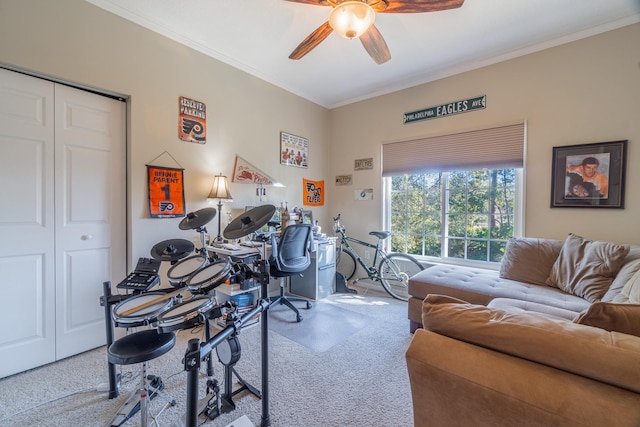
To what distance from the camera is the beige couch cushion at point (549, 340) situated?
2.28 ft

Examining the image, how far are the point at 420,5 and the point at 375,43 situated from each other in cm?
46

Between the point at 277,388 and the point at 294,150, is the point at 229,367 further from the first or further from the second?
the point at 294,150

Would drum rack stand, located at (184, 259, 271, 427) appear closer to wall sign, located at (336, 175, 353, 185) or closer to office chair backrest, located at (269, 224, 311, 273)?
office chair backrest, located at (269, 224, 311, 273)

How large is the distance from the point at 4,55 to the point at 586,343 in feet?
11.0

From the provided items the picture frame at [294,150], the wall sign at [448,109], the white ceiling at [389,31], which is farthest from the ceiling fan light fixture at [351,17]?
the picture frame at [294,150]

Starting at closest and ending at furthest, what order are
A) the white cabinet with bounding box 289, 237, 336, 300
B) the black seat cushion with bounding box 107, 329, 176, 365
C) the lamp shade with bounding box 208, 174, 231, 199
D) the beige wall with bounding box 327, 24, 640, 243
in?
the black seat cushion with bounding box 107, 329, 176, 365, the beige wall with bounding box 327, 24, 640, 243, the lamp shade with bounding box 208, 174, 231, 199, the white cabinet with bounding box 289, 237, 336, 300

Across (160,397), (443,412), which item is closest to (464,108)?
(443,412)

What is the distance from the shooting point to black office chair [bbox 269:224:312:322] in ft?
8.77

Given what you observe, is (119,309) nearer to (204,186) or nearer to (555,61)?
(204,186)

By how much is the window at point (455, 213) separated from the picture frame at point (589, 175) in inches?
13.8

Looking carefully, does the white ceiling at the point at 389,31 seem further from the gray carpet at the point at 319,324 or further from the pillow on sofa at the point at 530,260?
the gray carpet at the point at 319,324

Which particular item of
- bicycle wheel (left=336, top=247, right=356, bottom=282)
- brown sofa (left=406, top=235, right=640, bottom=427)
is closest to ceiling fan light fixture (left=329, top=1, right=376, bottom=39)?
brown sofa (left=406, top=235, right=640, bottom=427)

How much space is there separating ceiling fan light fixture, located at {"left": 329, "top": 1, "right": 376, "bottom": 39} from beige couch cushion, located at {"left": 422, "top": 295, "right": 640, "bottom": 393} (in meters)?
1.71

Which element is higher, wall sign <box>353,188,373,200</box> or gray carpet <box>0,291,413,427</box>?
wall sign <box>353,188,373,200</box>
